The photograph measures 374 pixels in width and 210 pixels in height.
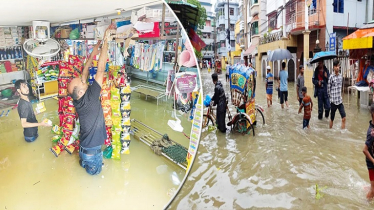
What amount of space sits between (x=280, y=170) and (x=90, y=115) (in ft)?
12.3

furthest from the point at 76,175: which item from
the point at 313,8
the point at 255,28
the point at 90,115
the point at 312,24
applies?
the point at 255,28

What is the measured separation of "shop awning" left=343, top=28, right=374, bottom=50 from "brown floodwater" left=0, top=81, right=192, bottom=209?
324 inches

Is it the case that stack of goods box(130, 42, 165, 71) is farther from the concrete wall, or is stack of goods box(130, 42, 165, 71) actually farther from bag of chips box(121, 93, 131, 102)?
the concrete wall

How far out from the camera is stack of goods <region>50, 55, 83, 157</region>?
1.37 m

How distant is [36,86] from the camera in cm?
138

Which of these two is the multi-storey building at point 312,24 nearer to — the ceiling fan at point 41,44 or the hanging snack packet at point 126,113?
the hanging snack packet at point 126,113

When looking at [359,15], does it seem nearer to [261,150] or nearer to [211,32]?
[261,150]

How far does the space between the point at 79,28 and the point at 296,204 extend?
122 inches

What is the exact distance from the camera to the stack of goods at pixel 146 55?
57.5 inches

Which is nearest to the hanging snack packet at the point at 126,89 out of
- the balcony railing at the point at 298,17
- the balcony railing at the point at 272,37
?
the balcony railing at the point at 298,17

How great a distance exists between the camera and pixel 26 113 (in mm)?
1359

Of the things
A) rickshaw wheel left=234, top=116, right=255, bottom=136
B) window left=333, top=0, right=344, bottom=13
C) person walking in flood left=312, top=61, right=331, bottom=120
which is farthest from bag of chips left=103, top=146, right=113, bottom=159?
window left=333, top=0, right=344, bottom=13

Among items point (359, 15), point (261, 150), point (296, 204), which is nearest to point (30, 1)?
point (296, 204)

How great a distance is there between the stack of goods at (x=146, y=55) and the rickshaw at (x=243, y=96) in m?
4.92
